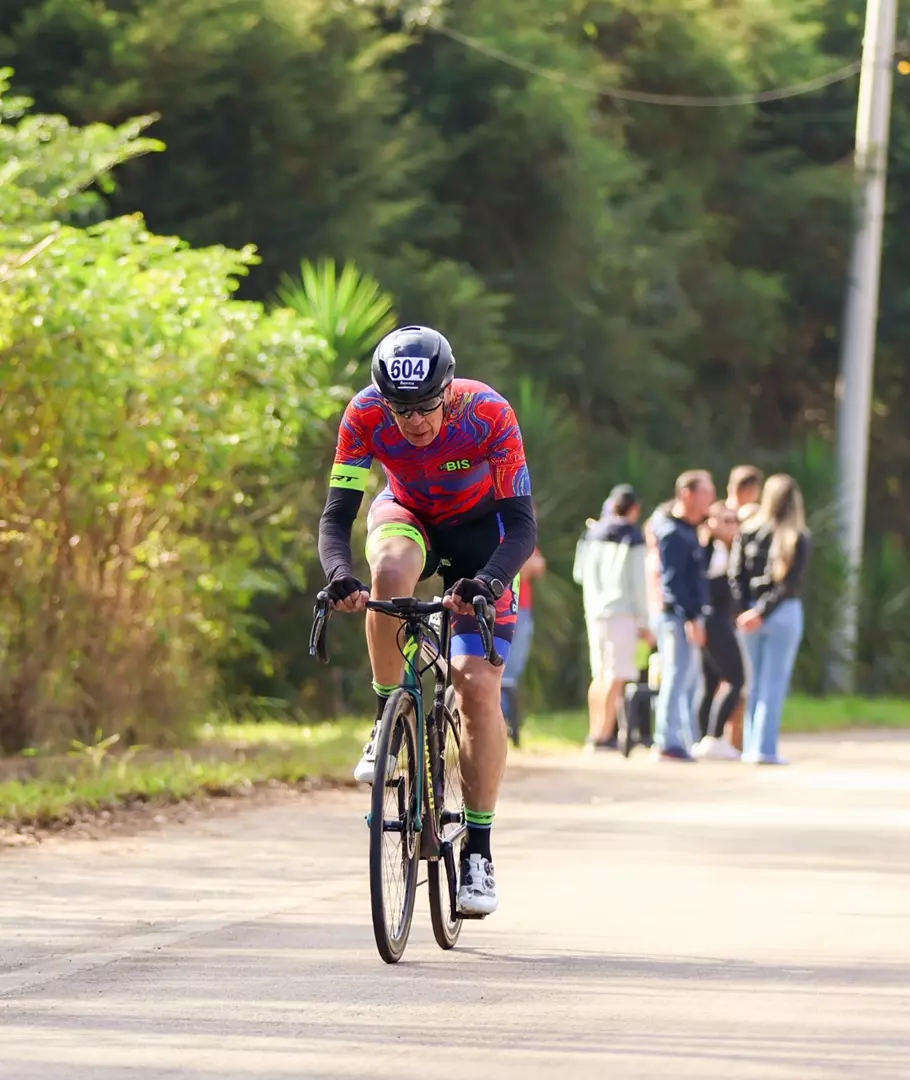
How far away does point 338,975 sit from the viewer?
766cm

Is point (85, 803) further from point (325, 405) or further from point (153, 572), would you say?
point (325, 405)

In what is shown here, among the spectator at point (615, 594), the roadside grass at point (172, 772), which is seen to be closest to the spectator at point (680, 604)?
the spectator at point (615, 594)

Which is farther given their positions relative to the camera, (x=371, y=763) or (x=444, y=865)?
(x=444, y=865)

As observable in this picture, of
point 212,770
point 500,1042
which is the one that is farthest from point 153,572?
point 500,1042

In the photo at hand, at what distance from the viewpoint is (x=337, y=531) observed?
8.05 meters

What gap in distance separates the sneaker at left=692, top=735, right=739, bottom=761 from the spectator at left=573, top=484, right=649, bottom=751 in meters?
0.71

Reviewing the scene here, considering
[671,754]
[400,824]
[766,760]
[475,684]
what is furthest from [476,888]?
[766,760]

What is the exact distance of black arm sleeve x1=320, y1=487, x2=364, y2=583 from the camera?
785 centimetres

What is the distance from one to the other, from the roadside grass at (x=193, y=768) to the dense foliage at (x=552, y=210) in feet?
4.41

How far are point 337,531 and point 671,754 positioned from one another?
9690 mm

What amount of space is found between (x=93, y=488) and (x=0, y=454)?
2.14ft

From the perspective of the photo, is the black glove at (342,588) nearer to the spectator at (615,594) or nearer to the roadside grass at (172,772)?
the roadside grass at (172,772)

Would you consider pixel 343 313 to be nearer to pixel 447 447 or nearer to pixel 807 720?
pixel 807 720

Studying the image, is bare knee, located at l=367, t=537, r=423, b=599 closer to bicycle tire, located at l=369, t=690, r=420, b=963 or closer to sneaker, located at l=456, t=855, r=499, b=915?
bicycle tire, located at l=369, t=690, r=420, b=963
